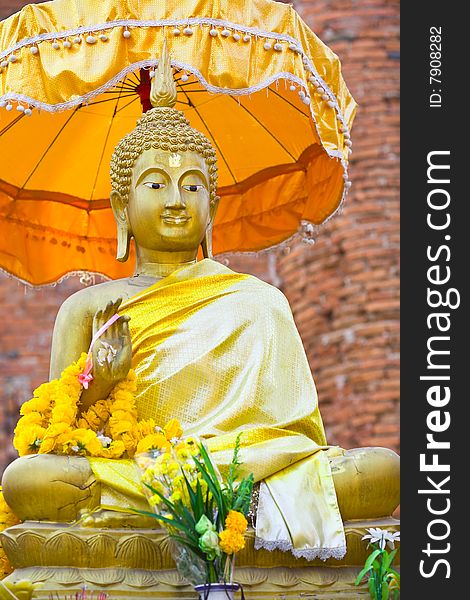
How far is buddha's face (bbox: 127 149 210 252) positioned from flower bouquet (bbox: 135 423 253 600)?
49.9 inches

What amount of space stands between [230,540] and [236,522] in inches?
2.4

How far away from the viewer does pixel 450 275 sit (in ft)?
19.1

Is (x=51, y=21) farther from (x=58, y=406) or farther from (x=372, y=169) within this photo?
(x=372, y=169)

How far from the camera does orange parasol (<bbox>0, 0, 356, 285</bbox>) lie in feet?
20.7

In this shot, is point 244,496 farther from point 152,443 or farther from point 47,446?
point 47,446

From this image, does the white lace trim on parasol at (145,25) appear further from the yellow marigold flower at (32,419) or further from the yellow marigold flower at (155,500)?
the yellow marigold flower at (155,500)

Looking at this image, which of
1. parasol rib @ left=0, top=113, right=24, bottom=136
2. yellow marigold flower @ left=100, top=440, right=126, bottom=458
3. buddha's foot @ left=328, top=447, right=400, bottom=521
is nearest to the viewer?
buddha's foot @ left=328, top=447, right=400, bottom=521

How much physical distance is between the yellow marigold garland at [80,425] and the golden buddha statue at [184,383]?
6cm

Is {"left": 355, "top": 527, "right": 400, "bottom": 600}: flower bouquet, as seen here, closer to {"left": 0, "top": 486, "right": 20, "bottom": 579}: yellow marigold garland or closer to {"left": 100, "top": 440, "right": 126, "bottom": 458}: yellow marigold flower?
{"left": 100, "top": 440, "right": 126, "bottom": 458}: yellow marigold flower

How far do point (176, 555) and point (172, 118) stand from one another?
1.93m

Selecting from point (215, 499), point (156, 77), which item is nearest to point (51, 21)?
point (156, 77)

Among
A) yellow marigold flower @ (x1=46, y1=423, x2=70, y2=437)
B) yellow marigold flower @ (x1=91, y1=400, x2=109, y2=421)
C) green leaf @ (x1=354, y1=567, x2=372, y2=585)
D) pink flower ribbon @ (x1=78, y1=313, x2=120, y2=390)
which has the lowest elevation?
green leaf @ (x1=354, y1=567, x2=372, y2=585)

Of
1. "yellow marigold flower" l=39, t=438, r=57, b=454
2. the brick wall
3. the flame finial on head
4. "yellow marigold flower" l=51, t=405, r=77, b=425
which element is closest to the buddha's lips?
the flame finial on head

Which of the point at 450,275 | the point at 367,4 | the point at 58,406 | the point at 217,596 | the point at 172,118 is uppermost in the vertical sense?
the point at 367,4
